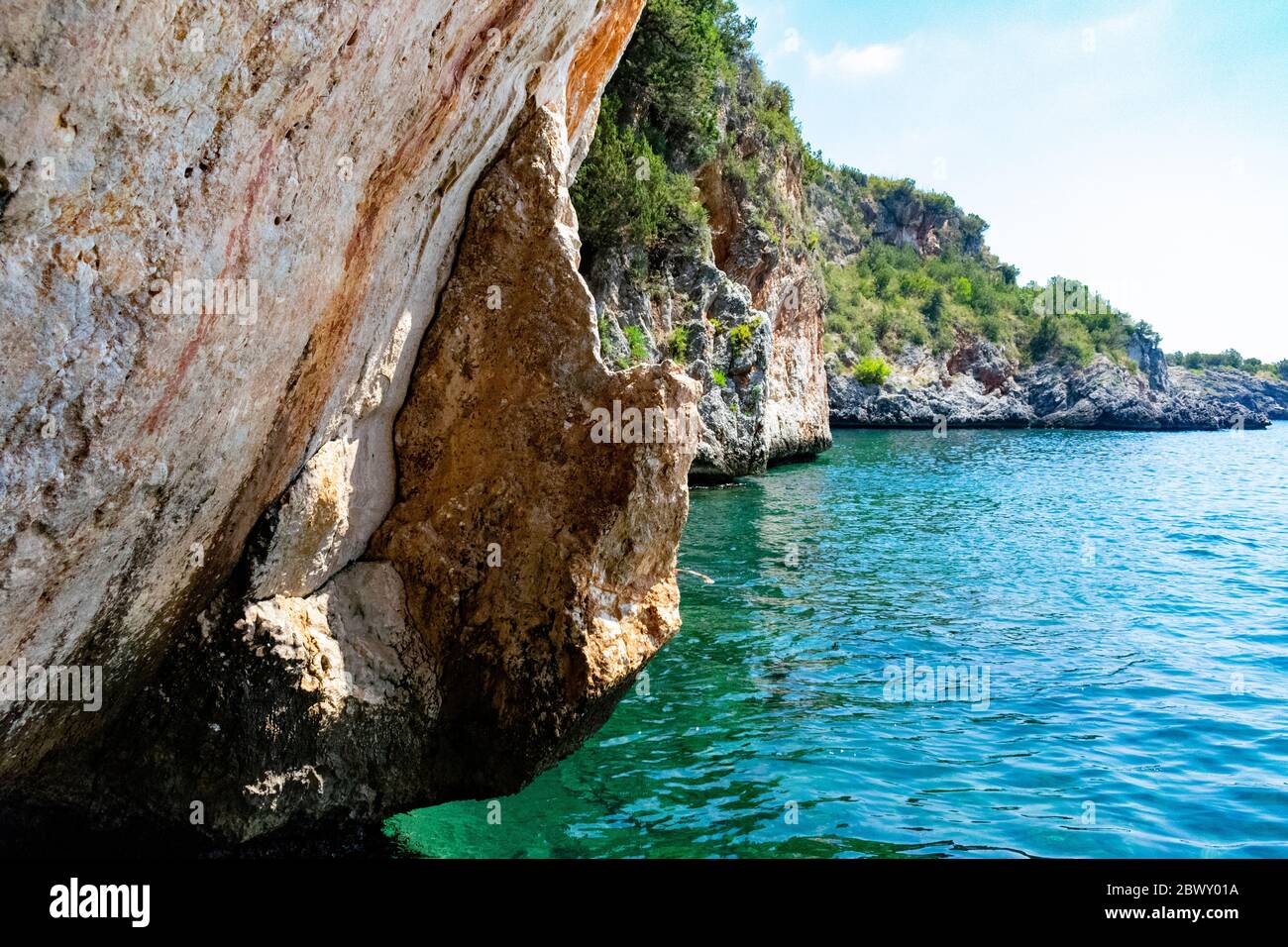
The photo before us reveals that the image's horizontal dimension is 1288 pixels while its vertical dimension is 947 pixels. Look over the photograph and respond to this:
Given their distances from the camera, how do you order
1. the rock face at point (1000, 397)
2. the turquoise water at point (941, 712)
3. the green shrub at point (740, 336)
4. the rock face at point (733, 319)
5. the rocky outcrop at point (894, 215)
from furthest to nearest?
the rocky outcrop at point (894, 215), the rock face at point (1000, 397), the green shrub at point (740, 336), the rock face at point (733, 319), the turquoise water at point (941, 712)

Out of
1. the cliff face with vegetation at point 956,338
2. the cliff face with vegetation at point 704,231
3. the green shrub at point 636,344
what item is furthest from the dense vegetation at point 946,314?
the green shrub at point 636,344

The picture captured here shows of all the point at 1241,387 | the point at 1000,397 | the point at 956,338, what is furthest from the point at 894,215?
the point at 1241,387

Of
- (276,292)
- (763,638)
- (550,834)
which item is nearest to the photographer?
(276,292)

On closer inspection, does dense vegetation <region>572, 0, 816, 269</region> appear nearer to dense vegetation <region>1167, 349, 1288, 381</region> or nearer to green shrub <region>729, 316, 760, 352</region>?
green shrub <region>729, 316, 760, 352</region>

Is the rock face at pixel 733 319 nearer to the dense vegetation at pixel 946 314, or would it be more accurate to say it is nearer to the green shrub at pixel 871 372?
the green shrub at pixel 871 372

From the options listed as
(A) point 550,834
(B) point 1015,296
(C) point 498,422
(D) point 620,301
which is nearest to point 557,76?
(C) point 498,422

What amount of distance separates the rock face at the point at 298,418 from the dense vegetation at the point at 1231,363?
120 m

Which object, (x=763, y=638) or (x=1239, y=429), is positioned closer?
(x=763, y=638)

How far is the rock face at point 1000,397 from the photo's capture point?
2493 inches

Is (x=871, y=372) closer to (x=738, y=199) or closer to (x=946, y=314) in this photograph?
(x=946, y=314)

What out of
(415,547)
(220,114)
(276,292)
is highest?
(220,114)

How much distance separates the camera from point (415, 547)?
7113mm
